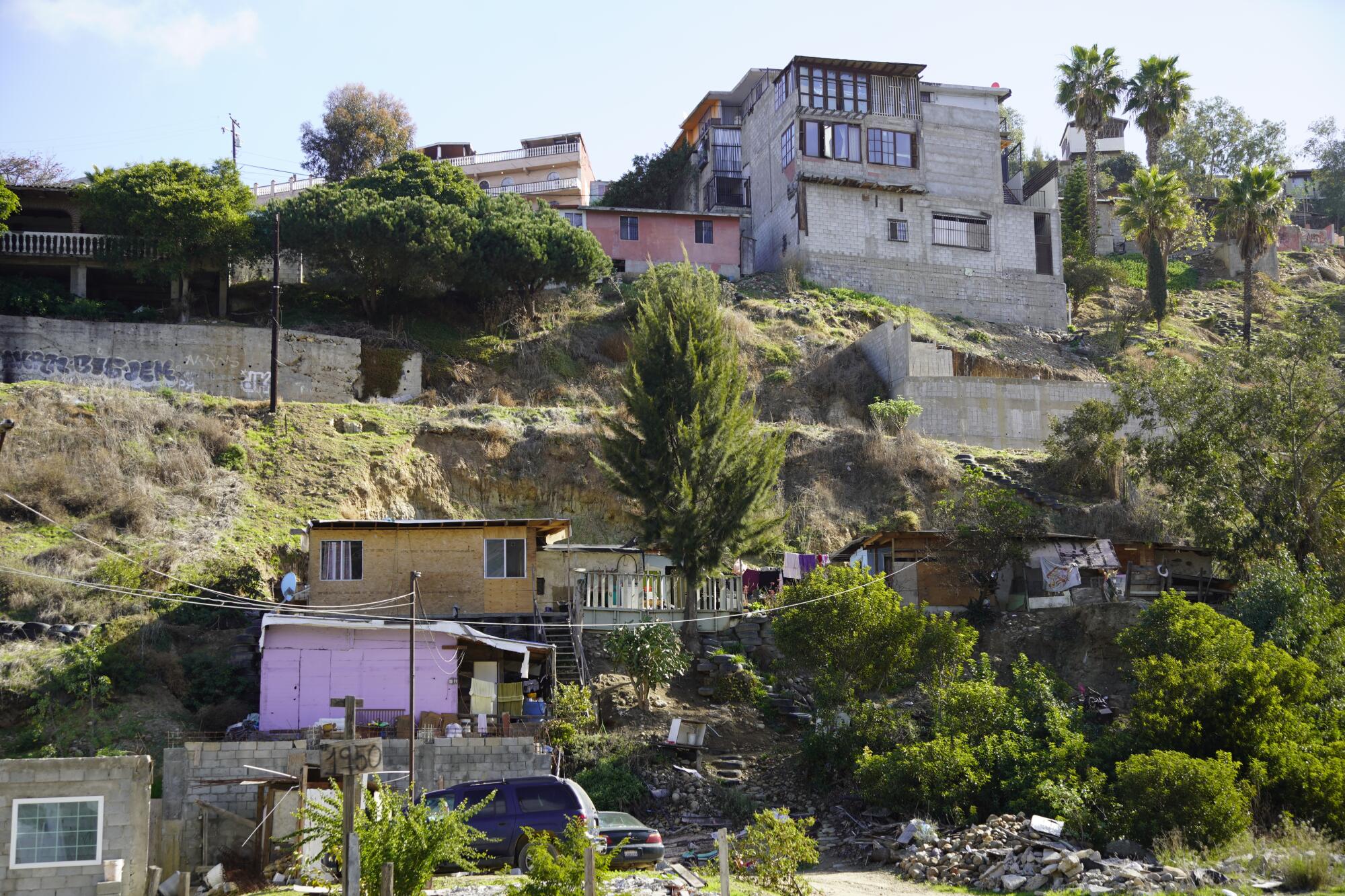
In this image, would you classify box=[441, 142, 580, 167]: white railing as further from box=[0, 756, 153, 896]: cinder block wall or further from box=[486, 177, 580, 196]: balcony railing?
box=[0, 756, 153, 896]: cinder block wall

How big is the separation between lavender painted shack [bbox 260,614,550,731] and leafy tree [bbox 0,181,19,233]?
24.2 metres

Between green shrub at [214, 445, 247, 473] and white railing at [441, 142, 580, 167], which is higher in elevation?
white railing at [441, 142, 580, 167]

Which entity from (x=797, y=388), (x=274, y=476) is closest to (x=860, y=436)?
(x=797, y=388)

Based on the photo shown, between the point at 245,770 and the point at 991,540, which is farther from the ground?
the point at 991,540

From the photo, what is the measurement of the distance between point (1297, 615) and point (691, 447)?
13.4 metres

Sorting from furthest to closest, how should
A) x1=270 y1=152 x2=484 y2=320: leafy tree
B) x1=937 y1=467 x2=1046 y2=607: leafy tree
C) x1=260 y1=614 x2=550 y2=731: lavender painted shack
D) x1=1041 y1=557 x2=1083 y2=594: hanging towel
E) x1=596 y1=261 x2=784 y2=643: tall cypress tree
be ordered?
x1=270 y1=152 x2=484 y2=320: leafy tree → x1=937 y1=467 x2=1046 y2=607: leafy tree → x1=1041 y1=557 x2=1083 y2=594: hanging towel → x1=596 y1=261 x2=784 y2=643: tall cypress tree → x1=260 y1=614 x2=550 y2=731: lavender painted shack

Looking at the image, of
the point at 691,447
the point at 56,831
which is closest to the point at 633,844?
the point at 56,831

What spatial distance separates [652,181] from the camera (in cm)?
6197

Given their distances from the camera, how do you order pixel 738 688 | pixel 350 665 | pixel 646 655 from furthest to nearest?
pixel 738 688, pixel 646 655, pixel 350 665

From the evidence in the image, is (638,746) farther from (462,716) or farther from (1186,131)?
(1186,131)

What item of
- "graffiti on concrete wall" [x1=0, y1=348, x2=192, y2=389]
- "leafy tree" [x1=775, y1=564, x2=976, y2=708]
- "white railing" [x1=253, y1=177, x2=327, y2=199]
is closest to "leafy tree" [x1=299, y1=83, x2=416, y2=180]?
"white railing" [x1=253, y1=177, x2=327, y2=199]

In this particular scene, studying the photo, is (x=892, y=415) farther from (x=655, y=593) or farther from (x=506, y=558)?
(x=506, y=558)

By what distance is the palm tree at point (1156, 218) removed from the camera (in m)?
54.8

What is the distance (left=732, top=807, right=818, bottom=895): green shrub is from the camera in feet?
56.5
